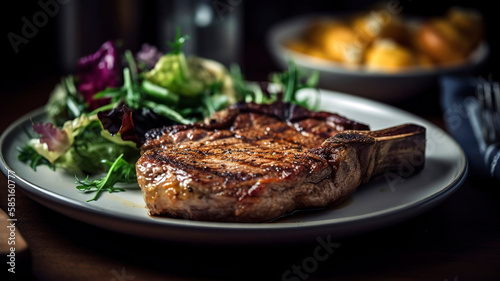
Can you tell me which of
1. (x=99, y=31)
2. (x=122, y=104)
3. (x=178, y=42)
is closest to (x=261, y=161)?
(x=122, y=104)

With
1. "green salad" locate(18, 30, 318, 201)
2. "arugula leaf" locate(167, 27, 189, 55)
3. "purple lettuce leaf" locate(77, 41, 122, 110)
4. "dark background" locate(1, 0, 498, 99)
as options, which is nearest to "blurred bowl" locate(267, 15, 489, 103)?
"green salad" locate(18, 30, 318, 201)

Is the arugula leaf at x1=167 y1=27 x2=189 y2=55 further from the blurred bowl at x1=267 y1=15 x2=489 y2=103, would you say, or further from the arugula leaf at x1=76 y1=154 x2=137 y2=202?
the blurred bowl at x1=267 y1=15 x2=489 y2=103

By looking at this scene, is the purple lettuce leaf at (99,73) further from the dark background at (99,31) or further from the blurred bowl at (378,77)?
the blurred bowl at (378,77)

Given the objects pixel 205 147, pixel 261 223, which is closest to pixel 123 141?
pixel 205 147

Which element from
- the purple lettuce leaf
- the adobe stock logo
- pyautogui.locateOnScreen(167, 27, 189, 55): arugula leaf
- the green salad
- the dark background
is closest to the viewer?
the green salad

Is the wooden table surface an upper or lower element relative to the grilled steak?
lower

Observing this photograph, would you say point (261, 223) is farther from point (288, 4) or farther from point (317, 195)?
point (288, 4)

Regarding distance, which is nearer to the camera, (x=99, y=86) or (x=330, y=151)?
(x=330, y=151)

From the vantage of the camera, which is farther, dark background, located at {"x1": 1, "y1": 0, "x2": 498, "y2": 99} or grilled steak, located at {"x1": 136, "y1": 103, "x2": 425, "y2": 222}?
dark background, located at {"x1": 1, "y1": 0, "x2": 498, "y2": 99}
